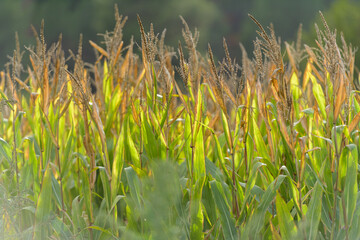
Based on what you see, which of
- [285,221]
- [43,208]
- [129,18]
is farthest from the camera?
[129,18]

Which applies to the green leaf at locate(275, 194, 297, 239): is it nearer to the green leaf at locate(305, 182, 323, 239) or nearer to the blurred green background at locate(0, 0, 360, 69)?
the green leaf at locate(305, 182, 323, 239)

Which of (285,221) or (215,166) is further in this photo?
(215,166)

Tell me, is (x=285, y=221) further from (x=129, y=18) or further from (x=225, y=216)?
(x=129, y=18)

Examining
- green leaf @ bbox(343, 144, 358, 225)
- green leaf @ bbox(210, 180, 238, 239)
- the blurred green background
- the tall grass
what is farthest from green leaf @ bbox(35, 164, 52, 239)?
the blurred green background

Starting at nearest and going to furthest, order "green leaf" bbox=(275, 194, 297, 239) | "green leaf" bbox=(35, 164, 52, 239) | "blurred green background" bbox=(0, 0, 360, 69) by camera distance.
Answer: "green leaf" bbox=(275, 194, 297, 239), "green leaf" bbox=(35, 164, 52, 239), "blurred green background" bbox=(0, 0, 360, 69)

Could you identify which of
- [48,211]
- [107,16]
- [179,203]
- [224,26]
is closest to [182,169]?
A: [179,203]

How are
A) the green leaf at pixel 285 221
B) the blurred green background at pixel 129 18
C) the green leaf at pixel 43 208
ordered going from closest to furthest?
1. the green leaf at pixel 285 221
2. the green leaf at pixel 43 208
3. the blurred green background at pixel 129 18

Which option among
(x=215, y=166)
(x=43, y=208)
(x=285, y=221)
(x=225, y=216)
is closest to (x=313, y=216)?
(x=285, y=221)

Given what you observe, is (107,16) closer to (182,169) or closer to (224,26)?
(224,26)

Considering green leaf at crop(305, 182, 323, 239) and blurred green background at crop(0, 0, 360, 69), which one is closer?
green leaf at crop(305, 182, 323, 239)

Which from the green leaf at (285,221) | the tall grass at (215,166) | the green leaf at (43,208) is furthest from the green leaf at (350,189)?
the green leaf at (43,208)

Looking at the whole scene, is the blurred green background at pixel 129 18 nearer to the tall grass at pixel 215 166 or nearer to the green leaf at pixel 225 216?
the tall grass at pixel 215 166

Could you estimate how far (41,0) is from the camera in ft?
110

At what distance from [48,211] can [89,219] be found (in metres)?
0.14
